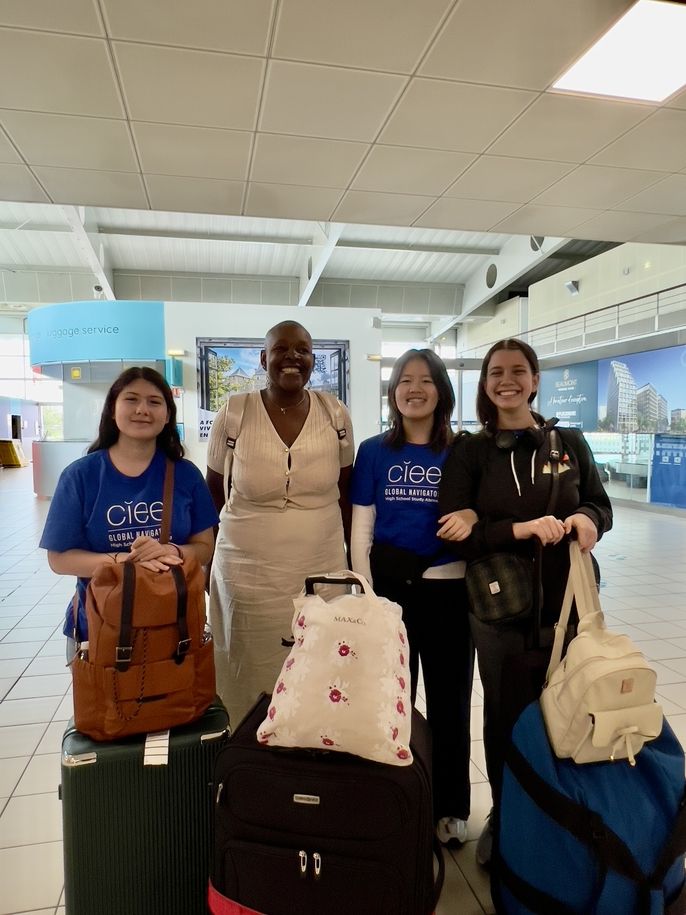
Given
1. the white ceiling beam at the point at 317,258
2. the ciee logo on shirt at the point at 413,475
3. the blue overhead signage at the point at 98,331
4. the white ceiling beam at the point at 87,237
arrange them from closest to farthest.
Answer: the ciee logo on shirt at the point at 413,475 < the white ceiling beam at the point at 87,237 < the blue overhead signage at the point at 98,331 < the white ceiling beam at the point at 317,258

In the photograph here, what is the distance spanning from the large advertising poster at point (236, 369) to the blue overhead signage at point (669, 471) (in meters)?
5.20

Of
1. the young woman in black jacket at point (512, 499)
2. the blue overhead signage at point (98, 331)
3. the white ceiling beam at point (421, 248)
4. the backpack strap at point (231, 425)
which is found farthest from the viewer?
the white ceiling beam at point (421, 248)

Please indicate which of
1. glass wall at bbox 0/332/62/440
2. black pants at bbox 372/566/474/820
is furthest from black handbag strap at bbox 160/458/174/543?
glass wall at bbox 0/332/62/440

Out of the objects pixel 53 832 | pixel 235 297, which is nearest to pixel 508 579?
pixel 53 832

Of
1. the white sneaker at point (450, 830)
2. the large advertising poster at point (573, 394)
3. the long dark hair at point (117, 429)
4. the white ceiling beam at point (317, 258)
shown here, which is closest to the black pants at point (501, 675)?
the white sneaker at point (450, 830)

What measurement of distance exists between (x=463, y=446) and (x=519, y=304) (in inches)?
534

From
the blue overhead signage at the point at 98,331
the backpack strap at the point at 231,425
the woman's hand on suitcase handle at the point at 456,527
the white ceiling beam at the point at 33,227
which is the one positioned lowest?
the woman's hand on suitcase handle at the point at 456,527

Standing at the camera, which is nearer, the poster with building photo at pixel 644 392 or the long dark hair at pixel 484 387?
the long dark hair at pixel 484 387

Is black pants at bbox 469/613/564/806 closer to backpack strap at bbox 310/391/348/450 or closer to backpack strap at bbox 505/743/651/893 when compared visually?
backpack strap at bbox 505/743/651/893

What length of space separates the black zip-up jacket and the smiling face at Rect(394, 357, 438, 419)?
0.16 metres

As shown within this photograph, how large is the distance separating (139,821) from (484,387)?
1.46 meters

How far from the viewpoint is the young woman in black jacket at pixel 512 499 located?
1.44 meters

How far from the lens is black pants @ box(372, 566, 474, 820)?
163cm

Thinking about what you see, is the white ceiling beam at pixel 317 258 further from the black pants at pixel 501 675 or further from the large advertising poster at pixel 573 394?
the black pants at pixel 501 675
